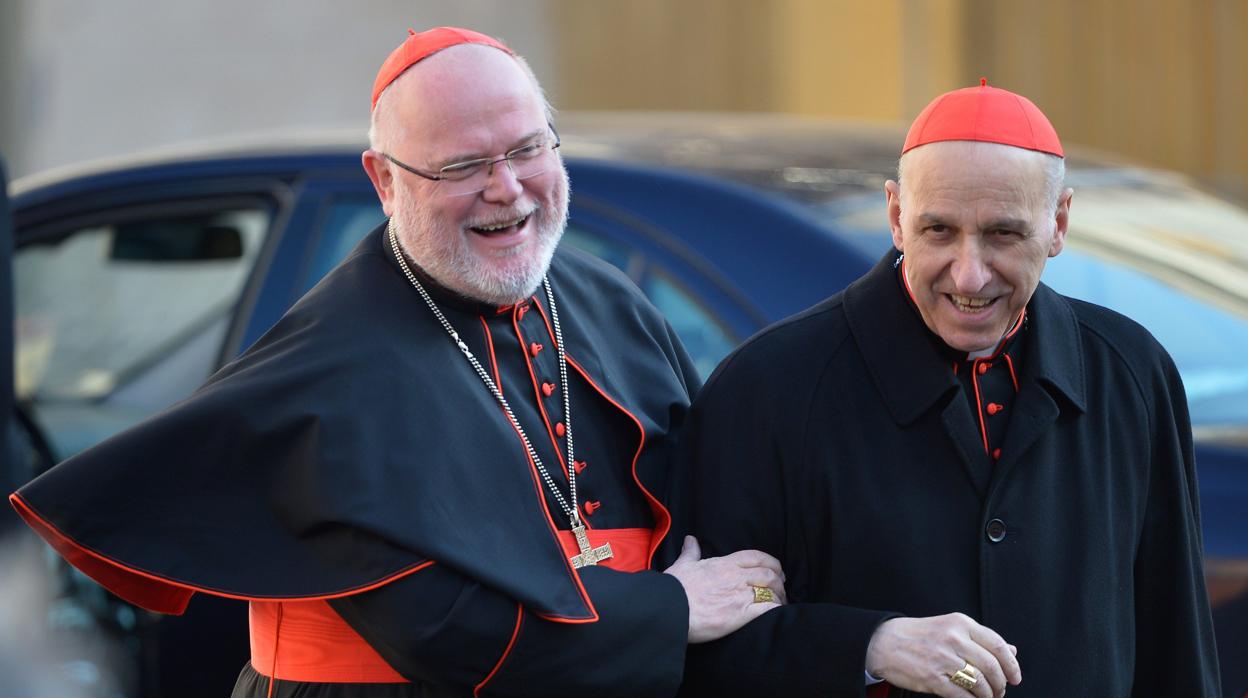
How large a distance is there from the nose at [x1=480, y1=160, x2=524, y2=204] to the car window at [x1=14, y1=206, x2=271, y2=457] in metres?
1.50

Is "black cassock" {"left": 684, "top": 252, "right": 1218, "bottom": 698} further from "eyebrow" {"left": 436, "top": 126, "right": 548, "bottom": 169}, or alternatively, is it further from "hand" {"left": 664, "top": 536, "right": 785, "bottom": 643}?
"eyebrow" {"left": 436, "top": 126, "right": 548, "bottom": 169}

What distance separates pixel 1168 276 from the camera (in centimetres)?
347

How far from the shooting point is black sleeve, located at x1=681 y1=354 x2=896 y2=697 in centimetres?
238

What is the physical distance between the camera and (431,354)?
2.54 metres

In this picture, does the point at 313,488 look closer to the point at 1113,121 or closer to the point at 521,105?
the point at 521,105

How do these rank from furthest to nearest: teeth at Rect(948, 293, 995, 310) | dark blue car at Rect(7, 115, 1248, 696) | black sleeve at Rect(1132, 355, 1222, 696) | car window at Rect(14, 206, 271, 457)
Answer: car window at Rect(14, 206, 271, 457), dark blue car at Rect(7, 115, 1248, 696), black sleeve at Rect(1132, 355, 1222, 696), teeth at Rect(948, 293, 995, 310)

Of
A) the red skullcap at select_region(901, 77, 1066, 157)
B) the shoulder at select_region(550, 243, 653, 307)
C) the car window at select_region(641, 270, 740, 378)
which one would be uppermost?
the red skullcap at select_region(901, 77, 1066, 157)

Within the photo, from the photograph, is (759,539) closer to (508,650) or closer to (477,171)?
(508,650)

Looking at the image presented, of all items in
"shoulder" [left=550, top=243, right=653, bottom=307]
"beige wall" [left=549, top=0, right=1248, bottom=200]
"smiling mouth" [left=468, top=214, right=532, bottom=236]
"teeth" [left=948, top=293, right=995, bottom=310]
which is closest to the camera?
"teeth" [left=948, top=293, right=995, bottom=310]

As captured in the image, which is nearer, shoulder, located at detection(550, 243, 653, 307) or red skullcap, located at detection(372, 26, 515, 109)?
red skullcap, located at detection(372, 26, 515, 109)

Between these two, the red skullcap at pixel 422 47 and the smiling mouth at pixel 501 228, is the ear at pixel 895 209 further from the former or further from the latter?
the red skullcap at pixel 422 47

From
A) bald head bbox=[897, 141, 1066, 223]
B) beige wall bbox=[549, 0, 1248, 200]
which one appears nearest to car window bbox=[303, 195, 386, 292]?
bald head bbox=[897, 141, 1066, 223]

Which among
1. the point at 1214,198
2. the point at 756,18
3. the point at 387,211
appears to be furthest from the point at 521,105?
the point at 756,18

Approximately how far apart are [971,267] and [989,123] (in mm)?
193
